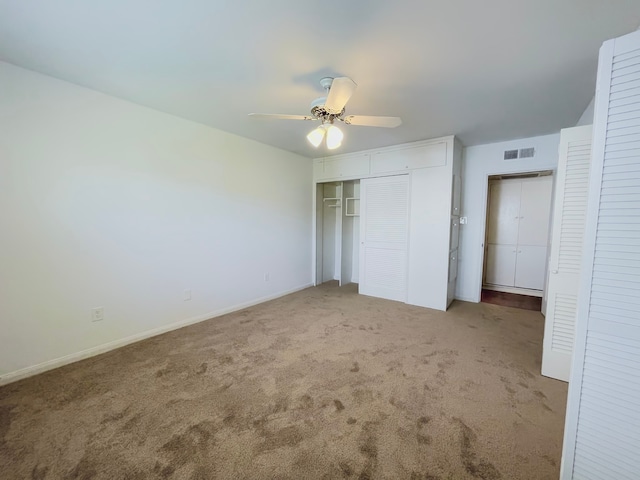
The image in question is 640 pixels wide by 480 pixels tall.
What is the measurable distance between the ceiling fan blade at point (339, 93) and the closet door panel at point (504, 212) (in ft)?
15.0

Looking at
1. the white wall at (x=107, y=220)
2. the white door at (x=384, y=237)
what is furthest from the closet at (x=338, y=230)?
the white wall at (x=107, y=220)

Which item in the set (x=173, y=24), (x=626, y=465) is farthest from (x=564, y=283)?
(x=173, y=24)

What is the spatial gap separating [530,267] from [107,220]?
6509 mm

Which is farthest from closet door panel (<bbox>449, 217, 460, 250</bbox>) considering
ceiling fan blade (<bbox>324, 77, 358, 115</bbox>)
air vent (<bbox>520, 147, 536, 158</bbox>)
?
ceiling fan blade (<bbox>324, 77, 358, 115</bbox>)

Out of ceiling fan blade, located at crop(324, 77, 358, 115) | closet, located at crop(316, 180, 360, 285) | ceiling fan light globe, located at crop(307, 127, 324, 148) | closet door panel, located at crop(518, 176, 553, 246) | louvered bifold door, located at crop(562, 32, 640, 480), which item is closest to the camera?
louvered bifold door, located at crop(562, 32, 640, 480)

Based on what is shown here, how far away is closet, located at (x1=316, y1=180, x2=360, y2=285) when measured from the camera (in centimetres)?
521

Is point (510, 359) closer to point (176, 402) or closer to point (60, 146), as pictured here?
point (176, 402)

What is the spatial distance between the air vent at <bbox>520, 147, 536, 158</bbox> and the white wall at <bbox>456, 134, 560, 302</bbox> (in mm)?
46

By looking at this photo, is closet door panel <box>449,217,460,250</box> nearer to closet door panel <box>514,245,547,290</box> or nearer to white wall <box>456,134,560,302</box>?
white wall <box>456,134,560,302</box>

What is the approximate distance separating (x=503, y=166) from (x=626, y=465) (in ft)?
12.7

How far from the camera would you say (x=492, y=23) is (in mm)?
1530

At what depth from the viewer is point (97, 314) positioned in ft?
8.34

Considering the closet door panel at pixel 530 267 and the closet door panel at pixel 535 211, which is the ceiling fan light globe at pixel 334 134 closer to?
the closet door panel at pixel 535 211

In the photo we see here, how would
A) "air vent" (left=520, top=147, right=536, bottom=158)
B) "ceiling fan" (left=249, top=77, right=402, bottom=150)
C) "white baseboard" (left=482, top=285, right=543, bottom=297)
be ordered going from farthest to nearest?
"white baseboard" (left=482, top=285, right=543, bottom=297) < "air vent" (left=520, top=147, right=536, bottom=158) < "ceiling fan" (left=249, top=77, right=402, bottom=150)
